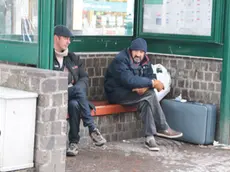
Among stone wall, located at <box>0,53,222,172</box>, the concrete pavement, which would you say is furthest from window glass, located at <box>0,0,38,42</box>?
the concrete pavement

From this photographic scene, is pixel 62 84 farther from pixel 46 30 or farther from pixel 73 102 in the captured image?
pixel 73 102

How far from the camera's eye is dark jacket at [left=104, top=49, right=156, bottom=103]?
8000 millimetres

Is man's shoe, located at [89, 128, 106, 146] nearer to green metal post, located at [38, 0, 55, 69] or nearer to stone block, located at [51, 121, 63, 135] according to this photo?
stone block, located at [51, 121, 63, 135]

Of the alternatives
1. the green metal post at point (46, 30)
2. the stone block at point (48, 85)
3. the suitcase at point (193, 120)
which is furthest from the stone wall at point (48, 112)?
the suitcase at point (193, 120)

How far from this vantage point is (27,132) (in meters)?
6.06

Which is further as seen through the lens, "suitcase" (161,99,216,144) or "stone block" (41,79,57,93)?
"suitcase" (161,99,216,144)

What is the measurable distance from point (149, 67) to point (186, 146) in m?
1.20


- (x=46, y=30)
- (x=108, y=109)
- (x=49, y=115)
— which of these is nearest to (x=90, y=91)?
(x=108, y=109)

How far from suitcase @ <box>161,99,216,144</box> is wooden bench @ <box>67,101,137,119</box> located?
1.93 ft

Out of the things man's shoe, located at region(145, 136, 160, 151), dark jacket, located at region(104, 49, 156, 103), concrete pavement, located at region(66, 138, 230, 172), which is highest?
dark jacket, located at region(104, 49, 156, 103)

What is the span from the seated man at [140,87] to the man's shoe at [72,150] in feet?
3.52

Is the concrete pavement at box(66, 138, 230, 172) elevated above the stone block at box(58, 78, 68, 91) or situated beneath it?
situated beneath

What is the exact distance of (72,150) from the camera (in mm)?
7305

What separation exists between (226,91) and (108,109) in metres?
1.63
